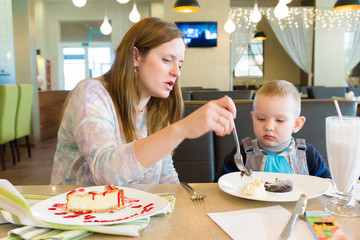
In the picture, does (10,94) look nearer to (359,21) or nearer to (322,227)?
(322,227)

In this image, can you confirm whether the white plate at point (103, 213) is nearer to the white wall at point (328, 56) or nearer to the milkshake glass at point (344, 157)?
the milkshake glass at point (344, 157)

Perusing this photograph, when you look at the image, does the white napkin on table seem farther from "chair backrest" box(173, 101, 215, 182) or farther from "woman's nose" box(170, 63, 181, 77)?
"chair backrest" box(173, 101, 215, 182)

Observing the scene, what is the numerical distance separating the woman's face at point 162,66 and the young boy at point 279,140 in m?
0.39

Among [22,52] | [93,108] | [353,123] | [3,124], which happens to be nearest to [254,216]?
[353,123]

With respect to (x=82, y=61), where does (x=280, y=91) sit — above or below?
below

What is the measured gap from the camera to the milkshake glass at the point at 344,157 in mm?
822

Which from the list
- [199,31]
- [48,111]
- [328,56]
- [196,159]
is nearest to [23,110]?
[48,111]

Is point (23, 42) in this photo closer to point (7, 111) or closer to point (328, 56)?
point (7, 111)

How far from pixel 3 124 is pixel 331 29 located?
7830mm

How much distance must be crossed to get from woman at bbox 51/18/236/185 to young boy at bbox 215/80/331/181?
13.6 inches

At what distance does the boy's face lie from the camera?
4.64 feet

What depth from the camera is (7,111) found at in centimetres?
457

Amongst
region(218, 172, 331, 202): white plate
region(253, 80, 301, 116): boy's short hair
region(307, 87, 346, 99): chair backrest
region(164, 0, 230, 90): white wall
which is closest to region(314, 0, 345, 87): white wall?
region(164, 0, 230, 90): white wall

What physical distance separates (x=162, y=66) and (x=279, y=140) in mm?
552
